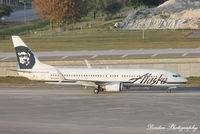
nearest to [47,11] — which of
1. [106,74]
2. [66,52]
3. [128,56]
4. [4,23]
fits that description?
[4,23]

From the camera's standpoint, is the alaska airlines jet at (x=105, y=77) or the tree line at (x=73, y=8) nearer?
the alaska airlines jet at (x=105, y=77)

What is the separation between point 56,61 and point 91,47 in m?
21.6

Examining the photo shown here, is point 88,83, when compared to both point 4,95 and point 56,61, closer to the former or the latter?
point 4,95

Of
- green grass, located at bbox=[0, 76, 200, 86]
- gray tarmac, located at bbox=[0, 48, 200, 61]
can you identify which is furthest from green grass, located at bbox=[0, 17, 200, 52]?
green grass, located at bbox=[0, 76, 200, 86]

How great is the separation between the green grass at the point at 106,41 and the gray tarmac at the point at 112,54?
6.51m

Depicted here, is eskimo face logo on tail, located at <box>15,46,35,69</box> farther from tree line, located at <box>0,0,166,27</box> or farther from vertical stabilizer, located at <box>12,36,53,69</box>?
tree line, located at <box>0,0,166,27</box>

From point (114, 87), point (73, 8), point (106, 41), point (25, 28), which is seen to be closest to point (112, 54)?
point (106, 41)

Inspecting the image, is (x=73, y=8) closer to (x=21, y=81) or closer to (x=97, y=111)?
(x=21, y=81)

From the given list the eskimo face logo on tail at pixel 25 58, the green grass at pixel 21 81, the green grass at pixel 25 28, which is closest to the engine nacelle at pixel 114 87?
the eskimo face logo on tail at pixel 25 58

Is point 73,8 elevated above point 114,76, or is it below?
above

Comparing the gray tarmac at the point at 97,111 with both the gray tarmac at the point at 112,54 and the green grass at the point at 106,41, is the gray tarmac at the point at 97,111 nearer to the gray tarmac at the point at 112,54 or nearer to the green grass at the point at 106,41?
the gray tarmac at the point at 112,54

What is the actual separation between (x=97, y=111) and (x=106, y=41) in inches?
2555

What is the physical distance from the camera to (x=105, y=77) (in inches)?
2694

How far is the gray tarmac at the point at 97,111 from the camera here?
44781 mm
